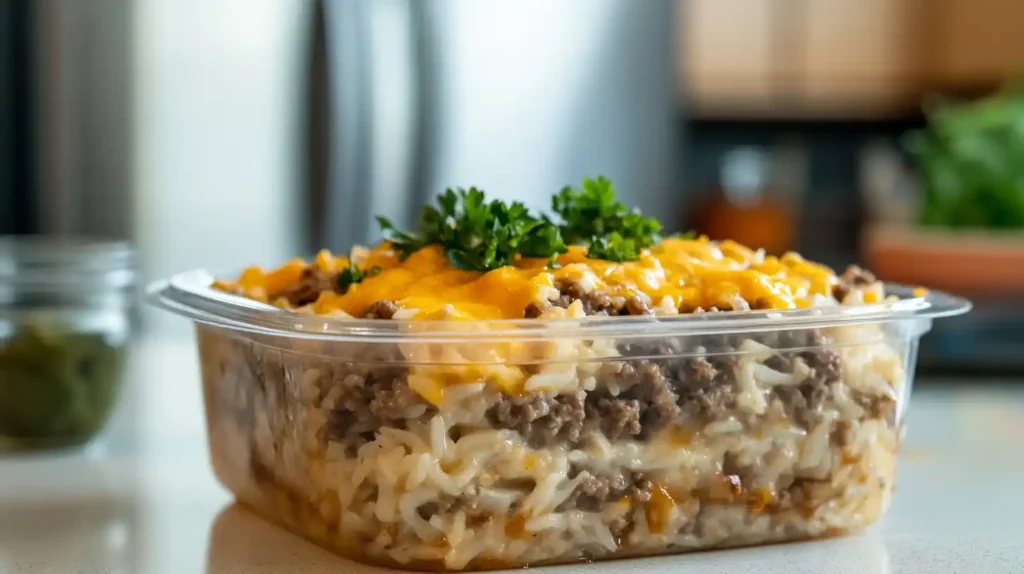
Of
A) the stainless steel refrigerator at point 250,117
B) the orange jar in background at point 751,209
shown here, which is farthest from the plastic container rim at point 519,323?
the orange jar in background at point 751,209

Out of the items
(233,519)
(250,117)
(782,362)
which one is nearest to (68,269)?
(233,519)

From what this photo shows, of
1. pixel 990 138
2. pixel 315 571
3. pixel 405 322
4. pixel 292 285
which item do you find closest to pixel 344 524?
pixel 315 571

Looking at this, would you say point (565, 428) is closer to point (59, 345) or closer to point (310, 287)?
point (310, 287)

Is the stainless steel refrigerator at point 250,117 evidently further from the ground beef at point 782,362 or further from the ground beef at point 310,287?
the ground beef at point 782,362

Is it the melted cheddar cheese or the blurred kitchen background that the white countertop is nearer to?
the melted cheddar cheese

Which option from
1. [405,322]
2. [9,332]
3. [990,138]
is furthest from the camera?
[990,138]

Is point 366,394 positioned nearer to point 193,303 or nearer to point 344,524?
point 344,524
